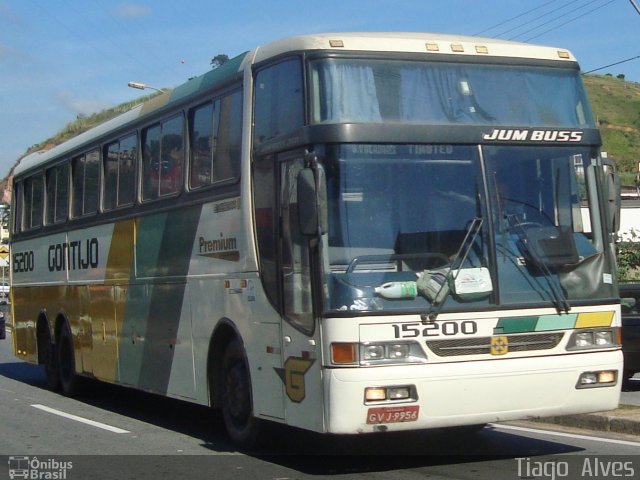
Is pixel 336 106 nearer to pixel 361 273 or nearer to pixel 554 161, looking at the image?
pixel 361 273

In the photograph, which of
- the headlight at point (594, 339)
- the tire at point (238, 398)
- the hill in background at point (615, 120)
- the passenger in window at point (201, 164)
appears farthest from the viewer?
the hill in background at point (615, 120)

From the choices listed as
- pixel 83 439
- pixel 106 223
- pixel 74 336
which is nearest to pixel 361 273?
pixel 83 439

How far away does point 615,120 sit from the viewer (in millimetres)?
126875

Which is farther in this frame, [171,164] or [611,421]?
[171,164]

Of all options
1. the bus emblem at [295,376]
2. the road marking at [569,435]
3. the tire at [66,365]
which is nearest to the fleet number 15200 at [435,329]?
the bus emblem at [295,376]

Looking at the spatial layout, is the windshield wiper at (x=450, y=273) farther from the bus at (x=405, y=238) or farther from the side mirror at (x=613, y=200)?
the side mirror at (x=613, y=200)

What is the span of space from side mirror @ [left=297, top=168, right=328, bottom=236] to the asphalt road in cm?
212

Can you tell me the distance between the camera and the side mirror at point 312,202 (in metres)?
7.98

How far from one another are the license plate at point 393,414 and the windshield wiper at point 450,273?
71 cm

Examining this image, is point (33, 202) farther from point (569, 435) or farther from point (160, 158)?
point (569, 435)

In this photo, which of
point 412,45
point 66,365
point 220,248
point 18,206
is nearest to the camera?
point 412,45

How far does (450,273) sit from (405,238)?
456 millimetres

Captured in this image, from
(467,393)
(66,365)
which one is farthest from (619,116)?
(467,393)

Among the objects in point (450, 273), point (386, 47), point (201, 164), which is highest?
point (386, 47)
